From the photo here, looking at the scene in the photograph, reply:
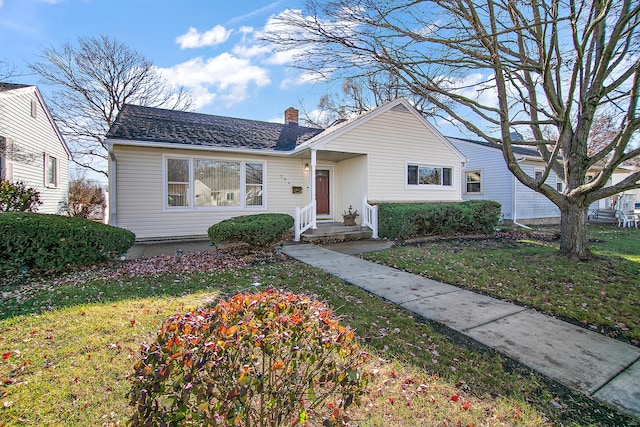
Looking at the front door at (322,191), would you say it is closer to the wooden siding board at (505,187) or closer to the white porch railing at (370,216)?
the white porch railing at (370,216)

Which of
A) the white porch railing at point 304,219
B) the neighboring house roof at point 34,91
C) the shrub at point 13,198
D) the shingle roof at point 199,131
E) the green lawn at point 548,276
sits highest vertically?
the neighboring house roof at point 34,91

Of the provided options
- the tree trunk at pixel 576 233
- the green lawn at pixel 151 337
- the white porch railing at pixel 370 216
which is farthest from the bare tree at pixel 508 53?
the green lawn at pixel 151 337

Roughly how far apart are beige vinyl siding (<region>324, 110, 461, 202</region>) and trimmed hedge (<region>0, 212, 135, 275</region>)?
23.4 ft

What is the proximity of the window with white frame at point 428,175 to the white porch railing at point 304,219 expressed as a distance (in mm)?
4674

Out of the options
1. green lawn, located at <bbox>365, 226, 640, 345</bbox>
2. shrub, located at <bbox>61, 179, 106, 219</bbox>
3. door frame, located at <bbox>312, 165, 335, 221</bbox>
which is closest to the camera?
green lawn, located at <bbox>365, 226, 640, 345</bbox>

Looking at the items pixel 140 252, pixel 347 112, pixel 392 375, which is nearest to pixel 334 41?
pixel 392 375

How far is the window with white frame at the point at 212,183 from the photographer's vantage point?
1030 centimetres

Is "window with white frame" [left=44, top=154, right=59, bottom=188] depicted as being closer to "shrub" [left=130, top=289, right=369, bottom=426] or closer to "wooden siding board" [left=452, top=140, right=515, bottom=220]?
"shrub" [left=130, top=289, right=369, bottom=426]

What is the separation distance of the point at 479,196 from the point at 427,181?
19.0 ft

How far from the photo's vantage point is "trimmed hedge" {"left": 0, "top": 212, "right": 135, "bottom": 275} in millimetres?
5492

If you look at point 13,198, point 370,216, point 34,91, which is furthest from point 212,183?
point 34,91

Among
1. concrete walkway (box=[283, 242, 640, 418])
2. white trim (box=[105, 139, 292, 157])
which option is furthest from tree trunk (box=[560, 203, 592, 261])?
white trim (box=[105, 139, 292, 157])

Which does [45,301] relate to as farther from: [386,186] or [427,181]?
[427,181]

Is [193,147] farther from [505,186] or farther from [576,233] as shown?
[505,186]
